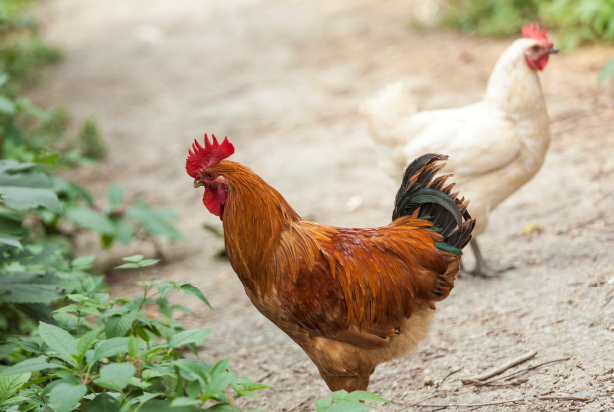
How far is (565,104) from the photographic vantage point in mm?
6891

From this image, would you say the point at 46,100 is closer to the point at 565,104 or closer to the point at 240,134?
the point at 240,134

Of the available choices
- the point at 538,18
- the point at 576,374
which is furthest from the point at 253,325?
the point at 538,18

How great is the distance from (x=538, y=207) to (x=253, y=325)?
296cm

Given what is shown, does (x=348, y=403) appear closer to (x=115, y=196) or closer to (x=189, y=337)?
(x=189, y=337)

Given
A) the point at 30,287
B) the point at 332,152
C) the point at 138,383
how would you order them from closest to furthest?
the point at 138,383, the point at 30,287, the point at 332,152

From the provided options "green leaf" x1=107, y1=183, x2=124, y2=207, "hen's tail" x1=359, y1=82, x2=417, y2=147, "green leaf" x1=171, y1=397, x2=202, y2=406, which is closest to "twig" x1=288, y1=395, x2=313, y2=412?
"green leaf" x1=171, y1=397, x2=202, y2=406

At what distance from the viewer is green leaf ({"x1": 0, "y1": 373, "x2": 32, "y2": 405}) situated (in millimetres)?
2488

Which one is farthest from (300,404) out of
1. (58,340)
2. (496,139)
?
(496,139)

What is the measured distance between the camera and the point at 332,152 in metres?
7.48

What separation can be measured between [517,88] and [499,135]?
40cm

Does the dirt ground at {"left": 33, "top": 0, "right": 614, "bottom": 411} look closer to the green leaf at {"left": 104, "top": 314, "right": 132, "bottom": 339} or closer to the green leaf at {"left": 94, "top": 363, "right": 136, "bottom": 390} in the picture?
the green leaf at {"left": 104, "top": 314, "right": 132, "bottom": 339}

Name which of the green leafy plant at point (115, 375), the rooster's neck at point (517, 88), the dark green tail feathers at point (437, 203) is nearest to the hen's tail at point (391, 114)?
the rooster's neck at point (517, 88)

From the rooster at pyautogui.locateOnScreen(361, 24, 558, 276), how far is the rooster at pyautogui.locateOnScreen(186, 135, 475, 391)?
104 centimetres

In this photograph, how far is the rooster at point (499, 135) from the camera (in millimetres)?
3961
